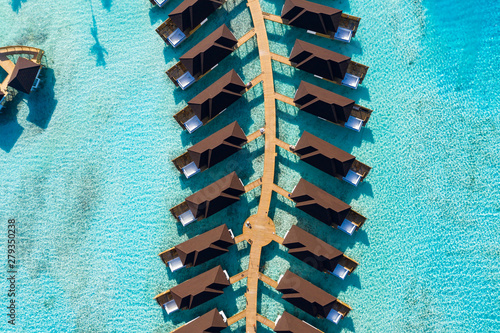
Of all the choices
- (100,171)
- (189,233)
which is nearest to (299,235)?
(189,233)

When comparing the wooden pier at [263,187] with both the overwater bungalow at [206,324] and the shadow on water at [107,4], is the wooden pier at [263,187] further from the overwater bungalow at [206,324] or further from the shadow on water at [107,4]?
the shadow on water at [107,4]

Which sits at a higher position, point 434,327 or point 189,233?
point 434,327

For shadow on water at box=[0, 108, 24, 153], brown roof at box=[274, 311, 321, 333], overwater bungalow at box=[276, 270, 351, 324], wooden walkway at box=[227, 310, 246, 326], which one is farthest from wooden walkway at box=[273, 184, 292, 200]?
shadow on water at box=[0, 108, 24, 153]

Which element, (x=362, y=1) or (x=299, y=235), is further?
(x=362, y=1)

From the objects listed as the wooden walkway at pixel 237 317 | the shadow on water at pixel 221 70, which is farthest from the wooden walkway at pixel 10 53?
the wooden walkway at pixel 237 317

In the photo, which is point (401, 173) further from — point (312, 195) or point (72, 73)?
point (72, 73)

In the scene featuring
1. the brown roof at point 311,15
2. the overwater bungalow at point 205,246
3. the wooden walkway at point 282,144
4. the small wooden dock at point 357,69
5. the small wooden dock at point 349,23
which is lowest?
the overwater bungalow at point 205,246

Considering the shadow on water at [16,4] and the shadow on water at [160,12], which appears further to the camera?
the shadow on water at [16,4]

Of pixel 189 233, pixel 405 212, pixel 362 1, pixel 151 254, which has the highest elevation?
pixel 362 1

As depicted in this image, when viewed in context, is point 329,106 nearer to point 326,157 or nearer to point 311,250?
point 326,157
